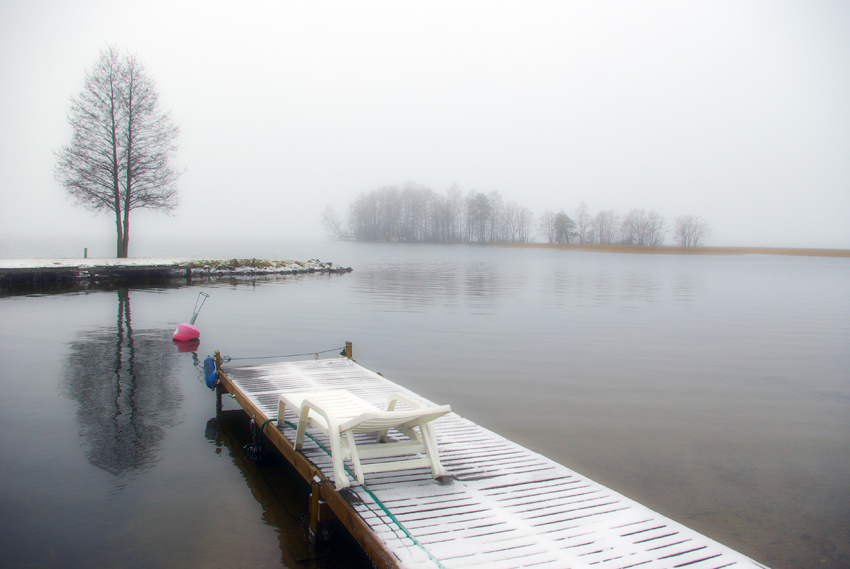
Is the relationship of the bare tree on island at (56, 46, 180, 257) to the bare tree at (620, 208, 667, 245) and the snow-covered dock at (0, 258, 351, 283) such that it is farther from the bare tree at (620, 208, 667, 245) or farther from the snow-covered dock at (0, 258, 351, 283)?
the bare tree at (620, 208, 667, 245)

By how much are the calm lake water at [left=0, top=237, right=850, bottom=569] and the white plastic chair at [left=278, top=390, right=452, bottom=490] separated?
78cm

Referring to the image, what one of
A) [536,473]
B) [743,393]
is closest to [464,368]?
[743,393]

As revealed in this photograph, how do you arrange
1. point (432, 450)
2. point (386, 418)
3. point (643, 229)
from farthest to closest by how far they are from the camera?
point (643, 229) < point (432, 450) < point (386, 418)

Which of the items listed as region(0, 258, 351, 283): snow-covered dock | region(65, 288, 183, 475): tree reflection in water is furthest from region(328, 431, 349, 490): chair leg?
region(0, 258, 351, 283): snow-covered dock

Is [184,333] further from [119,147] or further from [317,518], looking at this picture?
[119,147]

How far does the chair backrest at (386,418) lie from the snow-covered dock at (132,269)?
27.0m

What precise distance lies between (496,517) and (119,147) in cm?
3511

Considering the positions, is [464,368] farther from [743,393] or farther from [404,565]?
[404,565]

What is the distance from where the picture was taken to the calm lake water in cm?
482

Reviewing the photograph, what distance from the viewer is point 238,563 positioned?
4328mm

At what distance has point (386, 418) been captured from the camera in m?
4.35

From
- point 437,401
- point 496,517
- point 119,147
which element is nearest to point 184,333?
point 437,401

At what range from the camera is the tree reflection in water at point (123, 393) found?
21.3 feet

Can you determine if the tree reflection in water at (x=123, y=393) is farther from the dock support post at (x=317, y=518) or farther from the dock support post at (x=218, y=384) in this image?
the dock support post at (x=317, y=518)
